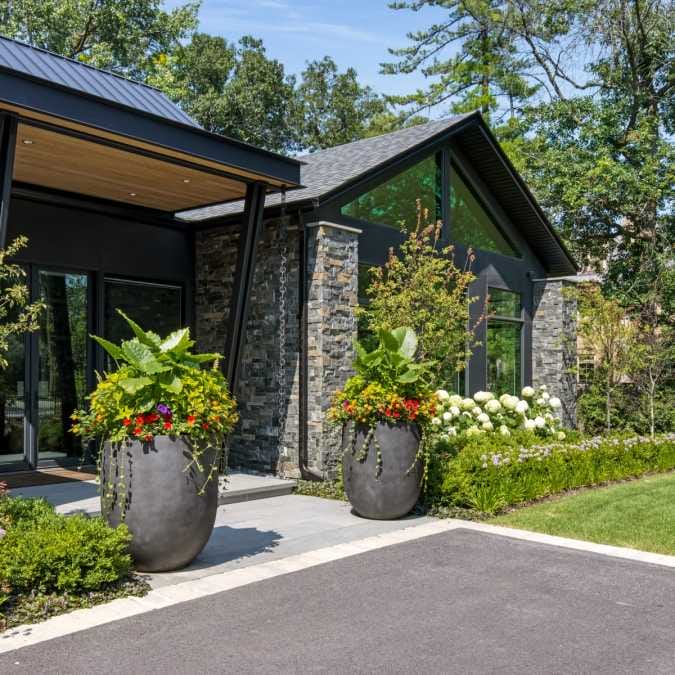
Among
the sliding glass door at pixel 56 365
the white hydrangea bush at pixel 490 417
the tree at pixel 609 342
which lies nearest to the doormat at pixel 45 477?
the sliding glass door at pixel 56 365

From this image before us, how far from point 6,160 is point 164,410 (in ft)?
8.53

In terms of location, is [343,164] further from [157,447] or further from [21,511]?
[21,511]

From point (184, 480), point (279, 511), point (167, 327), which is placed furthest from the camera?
point (167, 327)

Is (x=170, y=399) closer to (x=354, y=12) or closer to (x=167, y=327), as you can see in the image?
(x=167, y=327)

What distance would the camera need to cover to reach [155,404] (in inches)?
193

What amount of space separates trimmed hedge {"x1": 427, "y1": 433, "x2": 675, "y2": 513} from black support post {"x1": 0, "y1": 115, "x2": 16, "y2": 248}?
464 centimetres

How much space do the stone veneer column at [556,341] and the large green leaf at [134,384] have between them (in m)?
10.7

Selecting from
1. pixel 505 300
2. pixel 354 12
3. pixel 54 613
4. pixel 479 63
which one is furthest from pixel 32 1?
pixel 54 613

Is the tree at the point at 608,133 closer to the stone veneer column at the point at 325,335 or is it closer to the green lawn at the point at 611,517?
the green lawn at the point at 611,517

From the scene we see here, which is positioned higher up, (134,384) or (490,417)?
(134,384)

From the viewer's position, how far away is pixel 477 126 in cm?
1199

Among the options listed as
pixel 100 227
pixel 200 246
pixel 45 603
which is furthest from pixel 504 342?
pixel 45 603

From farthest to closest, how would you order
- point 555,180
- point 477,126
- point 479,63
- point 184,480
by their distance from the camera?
1. point 479,63
2. point 555,180
3. point 477,126
4. point 184,480

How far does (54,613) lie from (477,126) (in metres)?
10.2
